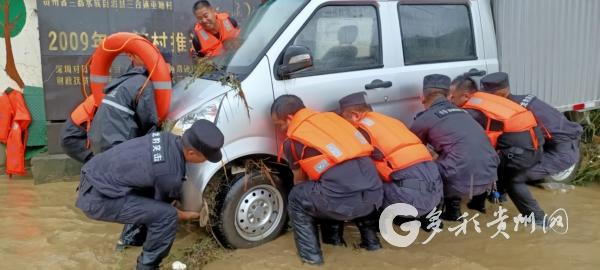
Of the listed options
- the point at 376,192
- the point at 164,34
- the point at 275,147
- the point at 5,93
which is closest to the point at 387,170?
the point at 376,192

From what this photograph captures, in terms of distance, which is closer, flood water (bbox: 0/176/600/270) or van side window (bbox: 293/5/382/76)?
flood water (bbox: 0/176/600/270)

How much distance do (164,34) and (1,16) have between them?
187 cm

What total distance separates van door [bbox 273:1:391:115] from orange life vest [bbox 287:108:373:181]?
40 cm

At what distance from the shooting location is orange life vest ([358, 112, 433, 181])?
3873mm

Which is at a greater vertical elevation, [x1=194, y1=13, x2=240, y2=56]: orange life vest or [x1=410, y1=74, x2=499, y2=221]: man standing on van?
[x1=194, y1=13, x2=240, y2=56]: orange life vest

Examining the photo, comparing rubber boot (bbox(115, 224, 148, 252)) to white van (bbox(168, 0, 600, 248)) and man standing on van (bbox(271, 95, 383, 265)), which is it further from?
man standing on van (bbox(271, 95, 383, 265))

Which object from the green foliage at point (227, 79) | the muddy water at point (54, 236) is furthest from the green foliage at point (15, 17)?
the green foliage at point (227, 79)

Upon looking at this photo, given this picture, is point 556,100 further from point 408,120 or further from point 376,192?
point 376,192

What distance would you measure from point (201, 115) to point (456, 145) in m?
1.99

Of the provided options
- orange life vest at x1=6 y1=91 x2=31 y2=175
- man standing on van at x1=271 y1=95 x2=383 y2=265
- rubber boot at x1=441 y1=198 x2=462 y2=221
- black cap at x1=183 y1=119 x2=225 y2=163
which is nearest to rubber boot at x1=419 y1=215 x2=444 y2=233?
rubber boot at x1=441 y1=198 x2=462 y2=221

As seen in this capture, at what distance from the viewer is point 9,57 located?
6.32 m

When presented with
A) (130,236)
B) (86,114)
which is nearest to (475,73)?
(130,236)

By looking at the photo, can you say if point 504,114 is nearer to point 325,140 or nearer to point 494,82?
point 494,82

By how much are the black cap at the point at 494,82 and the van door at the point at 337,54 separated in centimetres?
100
